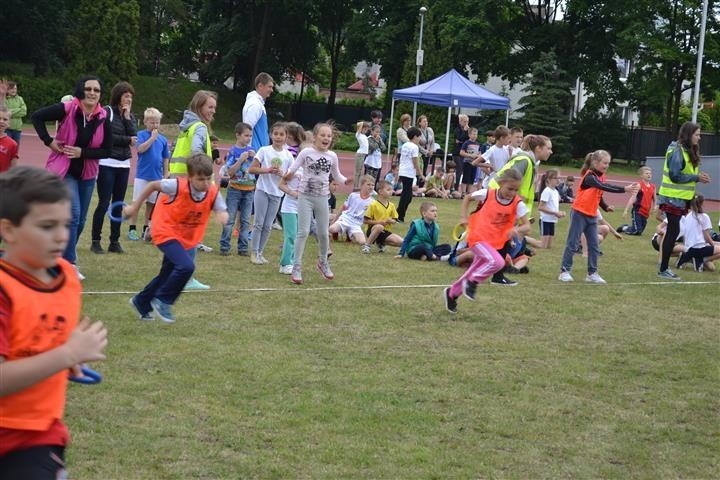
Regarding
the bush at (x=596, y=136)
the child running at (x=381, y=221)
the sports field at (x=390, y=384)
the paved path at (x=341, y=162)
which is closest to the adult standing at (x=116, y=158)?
the sports field at (x=390, y=384)

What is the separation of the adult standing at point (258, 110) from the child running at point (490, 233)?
3705 millimetres

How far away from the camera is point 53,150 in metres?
9.83

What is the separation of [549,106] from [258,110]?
121ft

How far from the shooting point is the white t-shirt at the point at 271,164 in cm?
1184

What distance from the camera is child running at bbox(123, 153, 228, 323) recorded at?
814 cm

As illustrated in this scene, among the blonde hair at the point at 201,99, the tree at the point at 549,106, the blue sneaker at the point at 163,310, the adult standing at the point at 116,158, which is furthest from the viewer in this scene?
the tree at the point at 549,106

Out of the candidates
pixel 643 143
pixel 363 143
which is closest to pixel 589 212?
pixel 363 143

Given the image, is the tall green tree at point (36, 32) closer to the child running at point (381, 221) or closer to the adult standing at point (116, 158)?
the child running at point (381, 221)

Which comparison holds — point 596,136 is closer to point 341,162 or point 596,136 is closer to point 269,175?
point 341,162

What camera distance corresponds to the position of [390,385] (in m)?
6.93

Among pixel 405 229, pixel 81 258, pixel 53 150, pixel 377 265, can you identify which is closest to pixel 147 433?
pixel 53 150

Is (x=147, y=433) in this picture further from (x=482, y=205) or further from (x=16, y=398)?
(x=482, y=205)

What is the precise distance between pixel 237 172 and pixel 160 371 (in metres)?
5.88

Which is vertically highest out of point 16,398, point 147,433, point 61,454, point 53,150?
point 53,150
